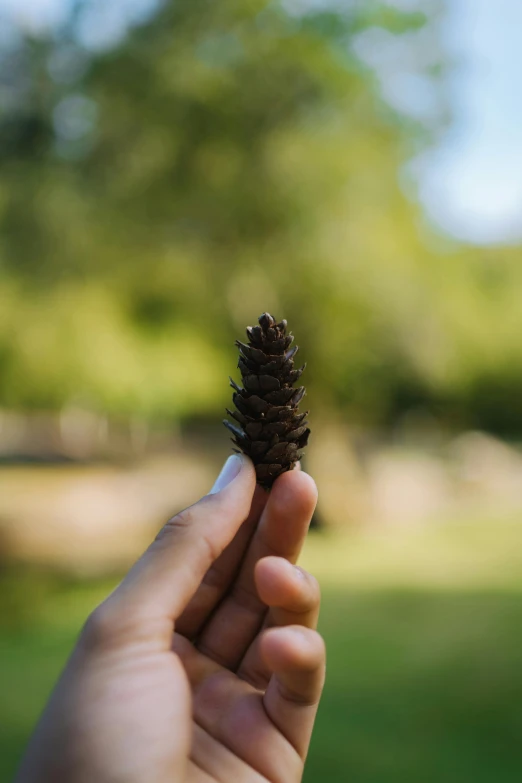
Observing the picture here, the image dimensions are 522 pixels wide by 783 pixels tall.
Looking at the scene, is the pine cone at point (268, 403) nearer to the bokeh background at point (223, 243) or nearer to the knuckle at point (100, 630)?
the knuckle at point (100, 630)

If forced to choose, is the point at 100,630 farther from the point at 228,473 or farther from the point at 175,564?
the point at 228,473

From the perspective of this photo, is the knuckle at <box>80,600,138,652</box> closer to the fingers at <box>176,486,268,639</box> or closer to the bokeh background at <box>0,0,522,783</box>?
the fingers at <box>176,486,268,639</box>

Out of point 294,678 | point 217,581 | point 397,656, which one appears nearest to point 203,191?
point 397,656

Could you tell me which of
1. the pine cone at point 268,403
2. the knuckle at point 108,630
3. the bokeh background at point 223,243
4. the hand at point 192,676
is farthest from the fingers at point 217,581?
the bokeh background at point 223,243

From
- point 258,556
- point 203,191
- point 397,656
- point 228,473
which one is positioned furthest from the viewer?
point 203,191

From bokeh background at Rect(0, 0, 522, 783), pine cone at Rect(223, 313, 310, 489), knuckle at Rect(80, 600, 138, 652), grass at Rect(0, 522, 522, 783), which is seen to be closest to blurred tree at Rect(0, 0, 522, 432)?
bokeh background at Rect(0, 0, 522, 783)

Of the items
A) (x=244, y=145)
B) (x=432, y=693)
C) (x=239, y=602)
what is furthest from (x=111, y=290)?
(x=239, y=602)
